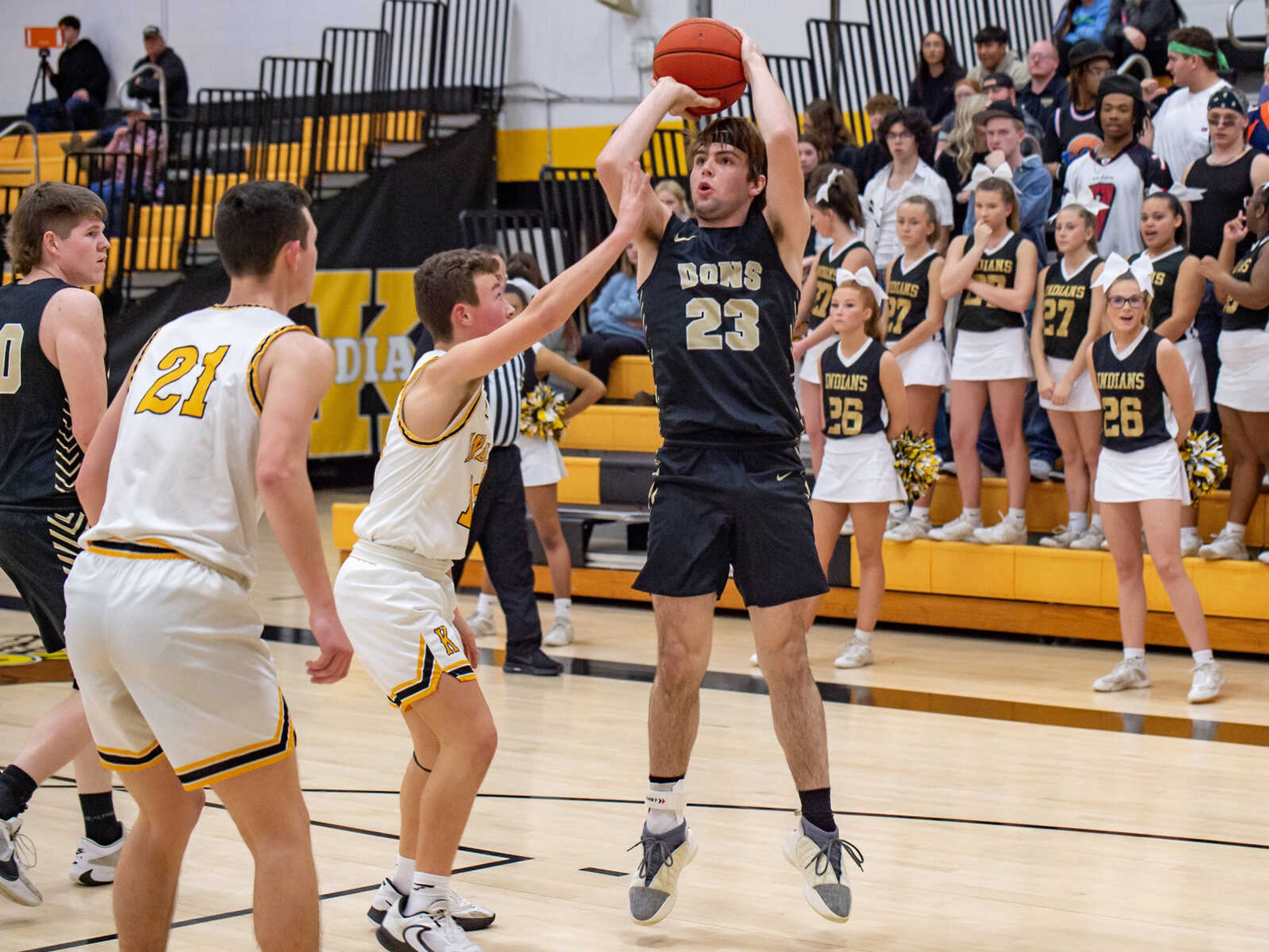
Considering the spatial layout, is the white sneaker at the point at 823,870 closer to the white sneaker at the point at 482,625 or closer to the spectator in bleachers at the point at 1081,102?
the white sneaker at the point at 482,625

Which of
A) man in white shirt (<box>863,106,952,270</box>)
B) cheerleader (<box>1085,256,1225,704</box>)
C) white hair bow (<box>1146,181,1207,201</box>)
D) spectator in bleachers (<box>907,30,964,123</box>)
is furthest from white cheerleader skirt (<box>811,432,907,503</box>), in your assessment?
spectator in bleachers (<box>907,30,964,123</box>)

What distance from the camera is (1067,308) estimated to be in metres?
7.43

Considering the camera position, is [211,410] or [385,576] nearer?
[211,410]

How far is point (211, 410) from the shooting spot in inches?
107

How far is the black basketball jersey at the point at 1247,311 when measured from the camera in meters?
7.05

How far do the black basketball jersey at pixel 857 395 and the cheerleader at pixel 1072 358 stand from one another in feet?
3.18

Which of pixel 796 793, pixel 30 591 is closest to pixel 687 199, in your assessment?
pixel 796 793

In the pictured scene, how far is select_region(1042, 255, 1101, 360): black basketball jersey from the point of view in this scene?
24.3 feet

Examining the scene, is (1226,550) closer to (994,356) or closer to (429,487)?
(994,356)

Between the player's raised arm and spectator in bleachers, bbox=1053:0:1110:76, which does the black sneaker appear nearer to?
the player's raised arm

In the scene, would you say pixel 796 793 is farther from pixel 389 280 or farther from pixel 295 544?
pixel 389 280

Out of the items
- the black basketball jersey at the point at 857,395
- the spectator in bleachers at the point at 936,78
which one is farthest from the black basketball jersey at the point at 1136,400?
the spectator in bleachers at the point at 936,78

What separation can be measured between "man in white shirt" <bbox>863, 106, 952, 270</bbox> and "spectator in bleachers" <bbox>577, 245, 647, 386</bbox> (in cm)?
190

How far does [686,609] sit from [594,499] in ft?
18.1
